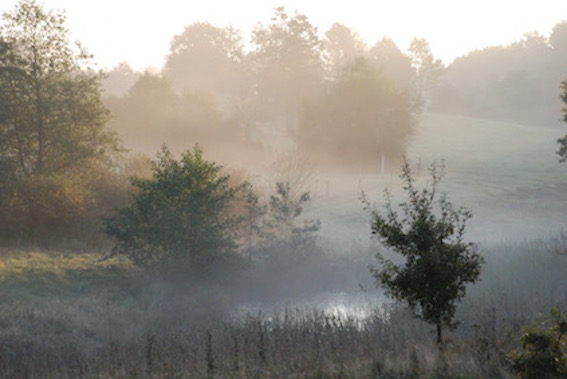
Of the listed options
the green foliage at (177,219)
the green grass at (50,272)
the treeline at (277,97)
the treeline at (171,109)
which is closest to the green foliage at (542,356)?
the green grass at (50,272)

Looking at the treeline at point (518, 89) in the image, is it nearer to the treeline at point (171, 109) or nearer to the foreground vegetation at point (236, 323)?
the treeline at point (171, 109)

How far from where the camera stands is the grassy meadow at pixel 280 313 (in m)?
12.4

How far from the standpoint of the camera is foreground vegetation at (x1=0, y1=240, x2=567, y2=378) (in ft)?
40.2

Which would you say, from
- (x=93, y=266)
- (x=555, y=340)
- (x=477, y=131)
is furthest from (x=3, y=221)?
(x=477, y=131)

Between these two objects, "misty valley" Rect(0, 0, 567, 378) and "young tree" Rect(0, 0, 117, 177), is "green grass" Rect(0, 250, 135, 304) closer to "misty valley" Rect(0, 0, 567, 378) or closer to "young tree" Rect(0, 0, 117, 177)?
"misty valley" Rect(0, 0, 567, 378)

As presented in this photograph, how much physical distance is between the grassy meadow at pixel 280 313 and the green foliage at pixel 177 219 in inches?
41.0

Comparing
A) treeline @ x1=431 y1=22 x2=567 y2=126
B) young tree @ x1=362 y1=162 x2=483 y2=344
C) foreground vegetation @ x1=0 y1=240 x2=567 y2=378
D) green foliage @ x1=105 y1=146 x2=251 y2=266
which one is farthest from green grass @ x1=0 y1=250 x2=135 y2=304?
treeline @ x1=431 y1=22 x2=567 y2=126

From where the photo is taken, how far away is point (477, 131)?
285 feet

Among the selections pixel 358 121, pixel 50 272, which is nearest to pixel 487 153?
pixel 358 121

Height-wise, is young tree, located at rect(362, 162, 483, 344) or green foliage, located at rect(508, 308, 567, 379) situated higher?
young tree, located at rect(362, 162, 483, 344)

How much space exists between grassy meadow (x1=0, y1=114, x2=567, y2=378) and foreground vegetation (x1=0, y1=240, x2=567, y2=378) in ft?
0.17

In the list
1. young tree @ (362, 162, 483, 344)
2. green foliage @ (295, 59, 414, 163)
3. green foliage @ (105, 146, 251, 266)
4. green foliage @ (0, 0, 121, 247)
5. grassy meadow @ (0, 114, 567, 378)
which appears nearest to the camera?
young tree @ (362, 162, 483, 344)

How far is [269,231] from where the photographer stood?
32.9 meters

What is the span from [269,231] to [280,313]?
9682 millimetres
